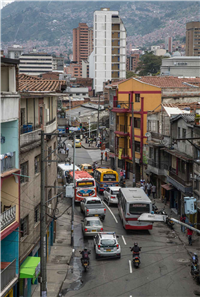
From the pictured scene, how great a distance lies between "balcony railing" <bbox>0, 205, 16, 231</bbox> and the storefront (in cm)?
270

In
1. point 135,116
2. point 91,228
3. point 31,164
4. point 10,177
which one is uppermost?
point 135,116

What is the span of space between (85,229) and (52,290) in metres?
9.65

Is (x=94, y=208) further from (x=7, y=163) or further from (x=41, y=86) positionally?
(x=7, y=163)

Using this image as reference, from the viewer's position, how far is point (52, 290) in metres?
23.2

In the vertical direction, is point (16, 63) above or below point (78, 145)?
above

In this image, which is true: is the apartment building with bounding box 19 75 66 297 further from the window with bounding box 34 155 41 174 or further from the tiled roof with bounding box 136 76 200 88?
the tiled roof with bounding box 136 76 200 88

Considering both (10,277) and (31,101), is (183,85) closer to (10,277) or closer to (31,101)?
(31,101)

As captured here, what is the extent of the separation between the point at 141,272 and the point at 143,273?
0.74 ft

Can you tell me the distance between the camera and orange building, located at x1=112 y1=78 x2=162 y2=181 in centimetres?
5416

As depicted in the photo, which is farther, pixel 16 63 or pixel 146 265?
pixel 146 265

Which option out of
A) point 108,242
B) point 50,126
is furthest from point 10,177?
point 50,126

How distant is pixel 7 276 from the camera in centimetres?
1908

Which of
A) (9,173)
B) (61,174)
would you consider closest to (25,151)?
(9,173)

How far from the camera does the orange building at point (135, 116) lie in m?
54.2
